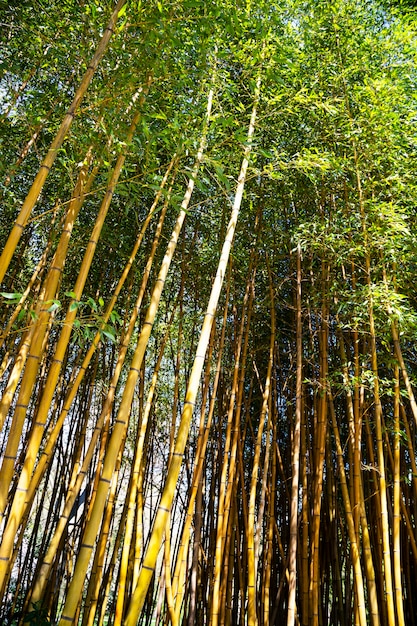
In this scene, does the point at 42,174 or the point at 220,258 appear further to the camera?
the point at 220,258

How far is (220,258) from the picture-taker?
2.65 metres

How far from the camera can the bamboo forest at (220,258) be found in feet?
7.18

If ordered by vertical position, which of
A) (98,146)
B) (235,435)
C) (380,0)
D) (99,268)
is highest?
(380,0)

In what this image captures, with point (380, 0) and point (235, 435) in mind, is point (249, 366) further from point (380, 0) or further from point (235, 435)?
point (380, 0)

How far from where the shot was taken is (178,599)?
10.9 feet

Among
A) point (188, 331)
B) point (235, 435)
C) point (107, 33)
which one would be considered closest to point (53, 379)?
point (107, 33)

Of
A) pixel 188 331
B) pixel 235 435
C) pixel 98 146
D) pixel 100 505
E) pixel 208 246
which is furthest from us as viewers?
pixel 188 331

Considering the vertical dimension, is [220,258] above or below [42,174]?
above

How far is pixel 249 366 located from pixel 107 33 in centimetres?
328

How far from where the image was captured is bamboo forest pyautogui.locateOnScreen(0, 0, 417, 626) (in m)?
2.19

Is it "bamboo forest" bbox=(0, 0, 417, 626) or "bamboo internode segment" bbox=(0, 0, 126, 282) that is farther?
"bamboo forest" bbox=(0, 0, 417, 626)

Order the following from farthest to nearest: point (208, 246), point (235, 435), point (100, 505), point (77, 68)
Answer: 1. point (208, 246)
2. point (235, 435)
3. point (77, 68)
4. point (100, 505)

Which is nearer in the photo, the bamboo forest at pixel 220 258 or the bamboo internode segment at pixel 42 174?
the bamboo internode segment at pixel 42 174

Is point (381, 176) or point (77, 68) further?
point (381, 176)
